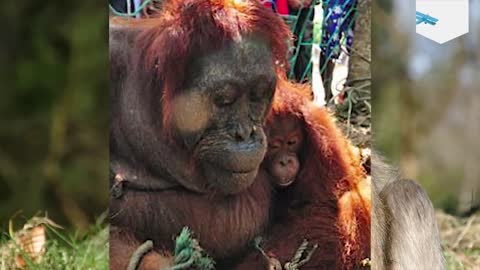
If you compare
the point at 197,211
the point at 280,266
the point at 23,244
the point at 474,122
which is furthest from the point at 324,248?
the point at 474,122

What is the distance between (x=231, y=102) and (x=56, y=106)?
415 centimetres

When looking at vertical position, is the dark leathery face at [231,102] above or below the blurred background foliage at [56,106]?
above

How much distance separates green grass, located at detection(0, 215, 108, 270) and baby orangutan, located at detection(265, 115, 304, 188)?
1186 mm

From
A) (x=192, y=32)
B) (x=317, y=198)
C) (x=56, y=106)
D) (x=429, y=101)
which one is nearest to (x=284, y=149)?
(x=317, y=198)

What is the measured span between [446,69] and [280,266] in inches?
202

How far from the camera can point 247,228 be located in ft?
10.4

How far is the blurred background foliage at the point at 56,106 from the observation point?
275 inches

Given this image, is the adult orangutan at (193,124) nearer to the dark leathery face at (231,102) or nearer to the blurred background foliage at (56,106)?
the dark leathery face at (231,102)

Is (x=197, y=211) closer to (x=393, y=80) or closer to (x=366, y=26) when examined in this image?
(x=366, y=26)

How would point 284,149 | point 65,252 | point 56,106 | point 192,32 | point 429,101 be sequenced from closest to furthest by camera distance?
point 192,32
point 284,149
point 65,252
point 56,106
point 429,101

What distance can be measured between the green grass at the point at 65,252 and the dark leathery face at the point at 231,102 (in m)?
1.18

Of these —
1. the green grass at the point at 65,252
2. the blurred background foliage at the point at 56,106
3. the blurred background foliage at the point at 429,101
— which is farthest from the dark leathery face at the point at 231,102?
the blurred background foliage at the point at 429,101

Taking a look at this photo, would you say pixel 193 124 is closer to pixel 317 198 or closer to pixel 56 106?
pixel 317 198

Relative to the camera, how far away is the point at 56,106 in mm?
7062
